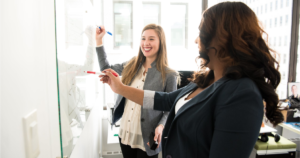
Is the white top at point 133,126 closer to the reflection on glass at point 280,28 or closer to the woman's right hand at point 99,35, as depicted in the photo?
the woman's right hand at point 99,35

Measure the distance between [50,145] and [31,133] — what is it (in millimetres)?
130

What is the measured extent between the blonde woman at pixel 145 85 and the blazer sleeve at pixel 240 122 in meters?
0.78

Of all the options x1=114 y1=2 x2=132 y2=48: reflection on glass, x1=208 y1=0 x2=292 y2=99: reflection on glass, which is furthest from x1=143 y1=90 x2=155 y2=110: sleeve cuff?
x1=208 y1=0 x2=292 y2=99: reflection on glass

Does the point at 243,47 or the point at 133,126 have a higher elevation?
the point at 243,47

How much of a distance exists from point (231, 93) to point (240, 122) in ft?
0.30

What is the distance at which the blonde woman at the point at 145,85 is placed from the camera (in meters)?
1.35

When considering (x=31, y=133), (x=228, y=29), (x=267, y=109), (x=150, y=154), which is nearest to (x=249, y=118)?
(x=267, y=109)

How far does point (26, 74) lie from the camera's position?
422 mm

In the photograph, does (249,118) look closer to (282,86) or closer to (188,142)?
(188,142)

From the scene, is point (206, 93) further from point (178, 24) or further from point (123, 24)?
point (178, 24)

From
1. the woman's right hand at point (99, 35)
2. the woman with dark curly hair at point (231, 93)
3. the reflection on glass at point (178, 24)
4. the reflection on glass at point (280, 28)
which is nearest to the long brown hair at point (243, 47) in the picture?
the woman with dark curly hair at point (231, 93)

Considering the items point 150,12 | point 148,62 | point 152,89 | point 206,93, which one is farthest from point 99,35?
point 150,12

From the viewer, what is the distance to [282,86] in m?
2.86

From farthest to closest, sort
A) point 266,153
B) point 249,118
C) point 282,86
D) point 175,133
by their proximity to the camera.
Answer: point 282,86 < point 266,153 < point 175,133 < point 249,118
